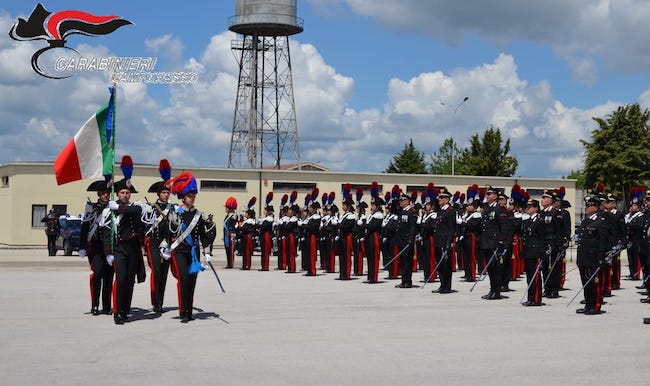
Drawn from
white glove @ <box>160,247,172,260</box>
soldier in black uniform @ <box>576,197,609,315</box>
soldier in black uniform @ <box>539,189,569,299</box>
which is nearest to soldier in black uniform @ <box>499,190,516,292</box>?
soldier in black uniform @ <box>539,189,569,299</box>

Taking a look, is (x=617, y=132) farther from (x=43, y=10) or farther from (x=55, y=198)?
(x=43, y=10)

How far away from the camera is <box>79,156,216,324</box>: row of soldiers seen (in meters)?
13.0

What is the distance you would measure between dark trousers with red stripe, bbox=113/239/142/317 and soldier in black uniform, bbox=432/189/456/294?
21.6 feet

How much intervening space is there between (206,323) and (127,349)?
245cm

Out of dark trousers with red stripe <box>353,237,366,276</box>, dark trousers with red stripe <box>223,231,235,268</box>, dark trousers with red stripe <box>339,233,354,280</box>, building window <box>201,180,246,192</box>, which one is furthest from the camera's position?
building window <box>201,180,246,192</box>

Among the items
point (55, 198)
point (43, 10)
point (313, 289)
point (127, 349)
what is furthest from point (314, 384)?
point (55, 198)

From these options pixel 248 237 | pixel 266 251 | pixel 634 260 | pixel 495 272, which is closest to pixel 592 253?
pixel 495 272

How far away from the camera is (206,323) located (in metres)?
13.0

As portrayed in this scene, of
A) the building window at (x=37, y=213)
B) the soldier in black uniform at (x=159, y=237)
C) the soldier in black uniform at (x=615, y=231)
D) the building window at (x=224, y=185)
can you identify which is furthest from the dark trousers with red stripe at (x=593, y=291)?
the building window at (x=37, y=213)

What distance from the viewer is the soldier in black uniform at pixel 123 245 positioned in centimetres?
1287

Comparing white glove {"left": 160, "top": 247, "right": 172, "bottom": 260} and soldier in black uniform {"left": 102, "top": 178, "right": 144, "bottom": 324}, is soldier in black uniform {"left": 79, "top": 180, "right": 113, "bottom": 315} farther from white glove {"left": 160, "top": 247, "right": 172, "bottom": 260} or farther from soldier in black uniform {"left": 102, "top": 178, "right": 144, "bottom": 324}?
white glove {"left": 160, "top": 247, "right": 172, "bottom": 260}

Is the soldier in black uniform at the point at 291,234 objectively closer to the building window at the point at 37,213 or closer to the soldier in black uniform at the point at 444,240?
the soldier in black uniform at the point at 444,240

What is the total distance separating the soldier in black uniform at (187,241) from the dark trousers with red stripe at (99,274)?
1.11 m

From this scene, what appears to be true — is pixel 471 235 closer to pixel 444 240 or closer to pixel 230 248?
pixel 444 240
